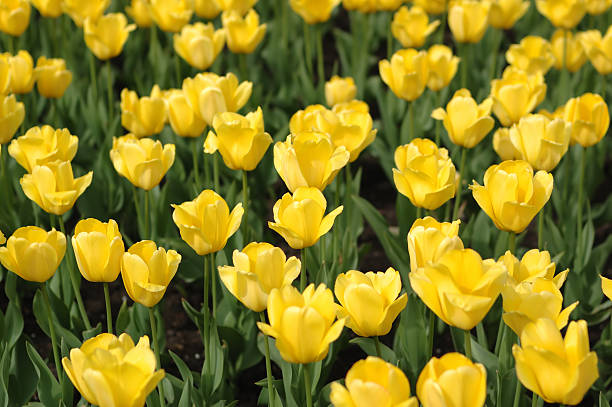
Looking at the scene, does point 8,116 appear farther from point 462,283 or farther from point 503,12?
point 503,12

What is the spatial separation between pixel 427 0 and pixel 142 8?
1223mm

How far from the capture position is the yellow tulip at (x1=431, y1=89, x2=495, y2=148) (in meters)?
2.33

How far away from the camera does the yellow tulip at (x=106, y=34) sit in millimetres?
3117

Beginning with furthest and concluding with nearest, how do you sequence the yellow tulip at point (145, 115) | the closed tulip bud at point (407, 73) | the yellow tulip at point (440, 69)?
1. the yellow tulip at point (440, 69)
2. the closed tulip bud at point (407, 73)
3. the yellow tulip at point (145, 115)

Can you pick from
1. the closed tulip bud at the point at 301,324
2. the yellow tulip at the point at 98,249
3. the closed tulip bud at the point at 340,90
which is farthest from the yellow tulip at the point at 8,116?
the closed tulip bud at the point at 301,324

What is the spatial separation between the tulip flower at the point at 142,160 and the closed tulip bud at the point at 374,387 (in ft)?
3.33

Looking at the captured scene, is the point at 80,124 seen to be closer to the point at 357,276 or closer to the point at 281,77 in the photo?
the point at 281,77

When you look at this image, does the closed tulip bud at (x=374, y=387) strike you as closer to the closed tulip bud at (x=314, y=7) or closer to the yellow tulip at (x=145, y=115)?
the yellow tulip at (x=145, y=115)

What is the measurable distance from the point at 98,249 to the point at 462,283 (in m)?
0.75

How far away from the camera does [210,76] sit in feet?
8.33

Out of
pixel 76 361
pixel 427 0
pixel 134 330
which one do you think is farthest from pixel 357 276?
pixel 427 0

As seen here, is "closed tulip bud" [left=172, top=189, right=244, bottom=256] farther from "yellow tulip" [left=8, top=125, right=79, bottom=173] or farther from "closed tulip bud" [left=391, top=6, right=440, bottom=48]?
"closed tulip bud" [left=391, top=6, right=440, bottom=48]

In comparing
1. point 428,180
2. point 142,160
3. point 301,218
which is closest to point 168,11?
point 142,160

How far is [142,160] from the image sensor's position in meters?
2.15
